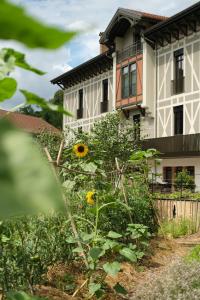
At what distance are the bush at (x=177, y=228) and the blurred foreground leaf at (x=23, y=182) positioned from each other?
304 inches

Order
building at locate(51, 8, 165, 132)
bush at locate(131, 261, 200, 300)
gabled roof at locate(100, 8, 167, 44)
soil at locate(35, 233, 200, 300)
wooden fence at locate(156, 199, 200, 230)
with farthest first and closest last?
building at locate(51, 8, 165, 132), gabled roof at locate(100, 8, 167, 44), wooden fence at locate(156, 199, 200, 230), soil at locate(35, 233, 200, 300), bush at locate(131, 261, 200, 300)

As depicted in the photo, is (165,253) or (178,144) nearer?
(165,253)

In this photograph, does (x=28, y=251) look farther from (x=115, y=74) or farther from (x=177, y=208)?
(x=115, y=74)

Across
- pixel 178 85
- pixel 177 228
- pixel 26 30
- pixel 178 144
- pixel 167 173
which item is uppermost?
pixel 178 85

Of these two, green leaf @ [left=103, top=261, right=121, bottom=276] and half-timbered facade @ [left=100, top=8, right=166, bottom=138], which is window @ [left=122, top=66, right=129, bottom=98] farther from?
green leaf @ [left=103, top=261, right=121, bottom=276]

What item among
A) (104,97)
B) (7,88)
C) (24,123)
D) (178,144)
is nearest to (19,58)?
(7,88)

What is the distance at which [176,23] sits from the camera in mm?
18859

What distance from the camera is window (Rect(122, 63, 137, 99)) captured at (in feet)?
70.1

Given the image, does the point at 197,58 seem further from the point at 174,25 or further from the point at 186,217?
the point at 186,217

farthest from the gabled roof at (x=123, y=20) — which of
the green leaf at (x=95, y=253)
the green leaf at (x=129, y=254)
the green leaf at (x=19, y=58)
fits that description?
the green leaf at (x=19, y=58)

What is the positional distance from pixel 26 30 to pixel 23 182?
64mm

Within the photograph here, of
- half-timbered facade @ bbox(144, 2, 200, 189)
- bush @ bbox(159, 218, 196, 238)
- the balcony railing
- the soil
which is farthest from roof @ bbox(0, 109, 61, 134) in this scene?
the balcony railing

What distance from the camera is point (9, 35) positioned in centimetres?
22

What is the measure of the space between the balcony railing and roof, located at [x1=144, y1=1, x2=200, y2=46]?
1848 millimetres
